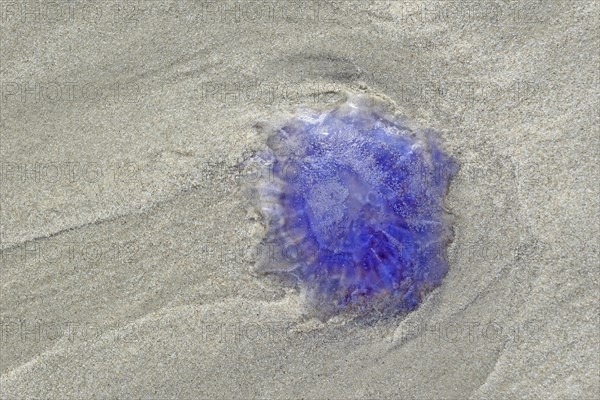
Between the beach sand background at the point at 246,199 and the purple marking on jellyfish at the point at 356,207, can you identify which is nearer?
the purple marking on jellyfish at the point at 356,207

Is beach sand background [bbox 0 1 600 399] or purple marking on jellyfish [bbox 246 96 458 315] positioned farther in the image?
beach sand background [bbox 0 1 600 399]

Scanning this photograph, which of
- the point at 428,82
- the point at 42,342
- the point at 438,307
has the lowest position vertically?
the point at 42,342

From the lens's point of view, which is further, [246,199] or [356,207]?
[246,199]

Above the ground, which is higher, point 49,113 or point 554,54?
point 554,54

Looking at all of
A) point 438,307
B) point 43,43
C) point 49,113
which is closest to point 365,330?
point 438,307

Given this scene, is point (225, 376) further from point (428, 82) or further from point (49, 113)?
point (428, 82)

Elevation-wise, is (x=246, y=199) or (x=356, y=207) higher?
(x=356, y=207)
